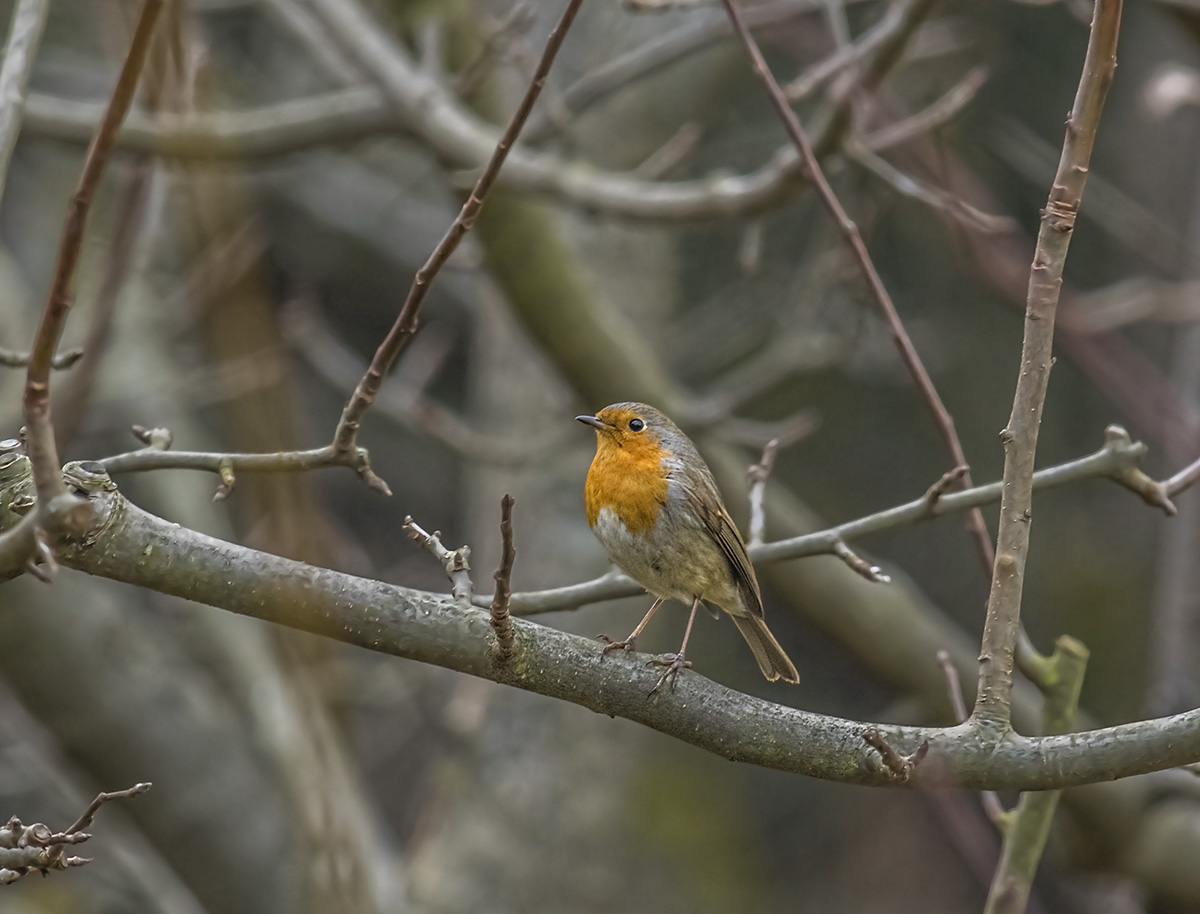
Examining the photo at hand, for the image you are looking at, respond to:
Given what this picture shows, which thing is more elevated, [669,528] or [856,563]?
[669,528]

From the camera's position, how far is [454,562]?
6.59 ft

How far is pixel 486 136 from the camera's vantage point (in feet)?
14.4

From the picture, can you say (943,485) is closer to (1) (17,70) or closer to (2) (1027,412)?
(2) (1027,412)

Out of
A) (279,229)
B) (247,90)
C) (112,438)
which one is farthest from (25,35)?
(279,229)

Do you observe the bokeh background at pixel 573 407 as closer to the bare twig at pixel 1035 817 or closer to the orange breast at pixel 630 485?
the bare twig at pixel 1035 817

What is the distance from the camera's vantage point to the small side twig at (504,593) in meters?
1.53

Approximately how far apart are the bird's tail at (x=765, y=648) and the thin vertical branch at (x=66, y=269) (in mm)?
2240

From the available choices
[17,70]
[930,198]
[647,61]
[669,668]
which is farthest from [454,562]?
[647,61]

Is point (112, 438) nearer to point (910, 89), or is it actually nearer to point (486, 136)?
point (486, 136)

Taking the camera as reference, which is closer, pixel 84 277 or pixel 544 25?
pixel 84 277

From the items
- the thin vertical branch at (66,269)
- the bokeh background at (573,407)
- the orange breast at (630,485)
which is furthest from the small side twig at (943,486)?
the thin vertical branch at (66,269)

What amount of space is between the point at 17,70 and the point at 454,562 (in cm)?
113

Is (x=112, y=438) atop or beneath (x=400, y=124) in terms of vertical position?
atop

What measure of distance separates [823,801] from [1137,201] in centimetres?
442
